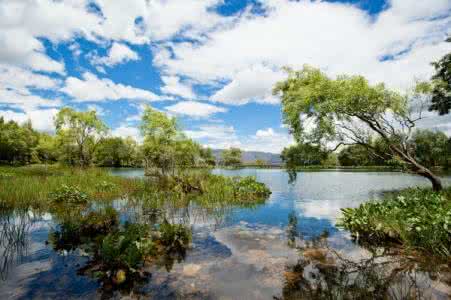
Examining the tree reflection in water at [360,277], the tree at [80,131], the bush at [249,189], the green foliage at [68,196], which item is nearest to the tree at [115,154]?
the tree at [80,131]

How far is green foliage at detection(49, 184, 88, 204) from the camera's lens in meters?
15.9

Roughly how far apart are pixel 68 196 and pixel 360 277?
16135 millimetres

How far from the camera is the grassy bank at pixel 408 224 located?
7.96 meters

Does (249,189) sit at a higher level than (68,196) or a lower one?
lower

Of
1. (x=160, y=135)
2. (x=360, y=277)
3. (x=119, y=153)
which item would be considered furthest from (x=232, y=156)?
(x=360, y=277)

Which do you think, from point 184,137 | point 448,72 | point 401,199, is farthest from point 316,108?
point 184,137

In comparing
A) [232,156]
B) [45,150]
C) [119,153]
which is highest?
[45,150]

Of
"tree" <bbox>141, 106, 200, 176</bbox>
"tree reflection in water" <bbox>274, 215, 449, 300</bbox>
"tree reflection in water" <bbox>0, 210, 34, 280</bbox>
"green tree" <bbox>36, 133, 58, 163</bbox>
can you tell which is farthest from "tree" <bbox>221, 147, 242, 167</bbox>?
"tree reflection in water" <bbox>274, 215, 449, 300</bbox>

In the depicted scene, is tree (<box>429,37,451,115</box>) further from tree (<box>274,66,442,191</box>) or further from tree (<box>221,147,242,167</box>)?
tree (<box>221,147,242,167</box>)

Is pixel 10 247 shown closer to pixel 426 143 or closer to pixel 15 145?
pixel 15 145

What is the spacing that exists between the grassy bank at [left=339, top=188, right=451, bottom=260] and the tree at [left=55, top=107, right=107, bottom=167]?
4483 cm

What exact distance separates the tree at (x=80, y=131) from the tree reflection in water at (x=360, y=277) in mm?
45577

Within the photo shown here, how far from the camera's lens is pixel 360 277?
667 cm

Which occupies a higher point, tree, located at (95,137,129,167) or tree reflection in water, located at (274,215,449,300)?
tree, located at (95,137,129,167)
